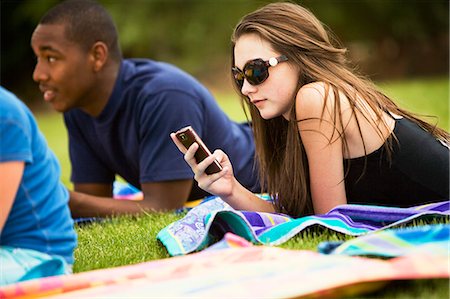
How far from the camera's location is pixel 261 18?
4426 mm

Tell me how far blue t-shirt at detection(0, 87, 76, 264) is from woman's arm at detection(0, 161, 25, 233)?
3cm

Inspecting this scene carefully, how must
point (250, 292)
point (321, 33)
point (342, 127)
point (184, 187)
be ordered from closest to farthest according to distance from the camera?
1. point (250, 292)
2. point (342, 127)
3. point (321, 33)
4. point (184, 187)

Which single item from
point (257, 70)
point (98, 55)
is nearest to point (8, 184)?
point (257, 70)

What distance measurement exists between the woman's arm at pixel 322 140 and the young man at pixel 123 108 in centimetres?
118

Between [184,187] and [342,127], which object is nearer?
[342,127]

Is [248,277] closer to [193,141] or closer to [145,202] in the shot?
[193,141]

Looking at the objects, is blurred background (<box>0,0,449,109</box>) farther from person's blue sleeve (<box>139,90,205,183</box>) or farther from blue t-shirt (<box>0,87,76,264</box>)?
blue t-shirt (<box>0,87,76,264</box>)

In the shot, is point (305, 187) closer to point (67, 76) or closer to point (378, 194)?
point (378, 194)

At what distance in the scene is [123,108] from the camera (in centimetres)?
577

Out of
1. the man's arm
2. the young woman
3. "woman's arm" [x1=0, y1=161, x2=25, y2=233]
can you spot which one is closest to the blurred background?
the man's arm

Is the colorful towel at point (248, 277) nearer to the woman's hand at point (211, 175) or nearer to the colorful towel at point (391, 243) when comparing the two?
the colorful towel at point (391, 243)

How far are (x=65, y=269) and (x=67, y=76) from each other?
8.63 ft

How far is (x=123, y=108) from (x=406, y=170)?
90.0 inches

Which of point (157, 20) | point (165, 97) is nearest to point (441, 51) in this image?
point (157, 20)
